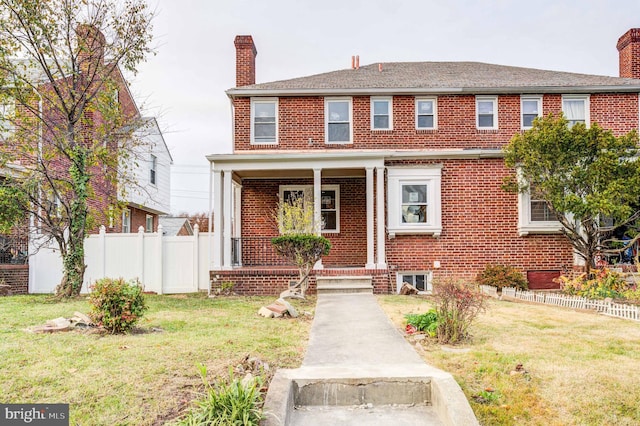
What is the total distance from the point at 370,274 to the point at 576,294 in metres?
4.75

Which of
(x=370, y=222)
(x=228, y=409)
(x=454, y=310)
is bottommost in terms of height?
(x=228, y=409)

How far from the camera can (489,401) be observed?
4316 mm

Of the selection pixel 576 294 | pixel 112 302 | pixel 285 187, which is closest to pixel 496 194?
pixel 576 294

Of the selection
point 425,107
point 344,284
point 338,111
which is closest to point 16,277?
point 344,284

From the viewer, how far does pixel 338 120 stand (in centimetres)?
1484

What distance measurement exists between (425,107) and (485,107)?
6.04 feet

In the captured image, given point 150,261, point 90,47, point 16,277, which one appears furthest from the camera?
point 150,261

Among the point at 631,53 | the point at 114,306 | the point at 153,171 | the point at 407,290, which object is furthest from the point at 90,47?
the point at 631,53

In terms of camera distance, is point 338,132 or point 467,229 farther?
point 338,132

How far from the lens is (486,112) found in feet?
48.4

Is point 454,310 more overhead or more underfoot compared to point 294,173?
more underfoot

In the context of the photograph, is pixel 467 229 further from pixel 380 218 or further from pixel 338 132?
pixel 338 132

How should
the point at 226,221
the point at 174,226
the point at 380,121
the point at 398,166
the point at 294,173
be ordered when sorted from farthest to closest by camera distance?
the point at 174,226
the point at 380,121
the point at 294,173
the point at 398,166
the point at 226,221

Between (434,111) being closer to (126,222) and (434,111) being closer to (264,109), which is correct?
(264,109)
